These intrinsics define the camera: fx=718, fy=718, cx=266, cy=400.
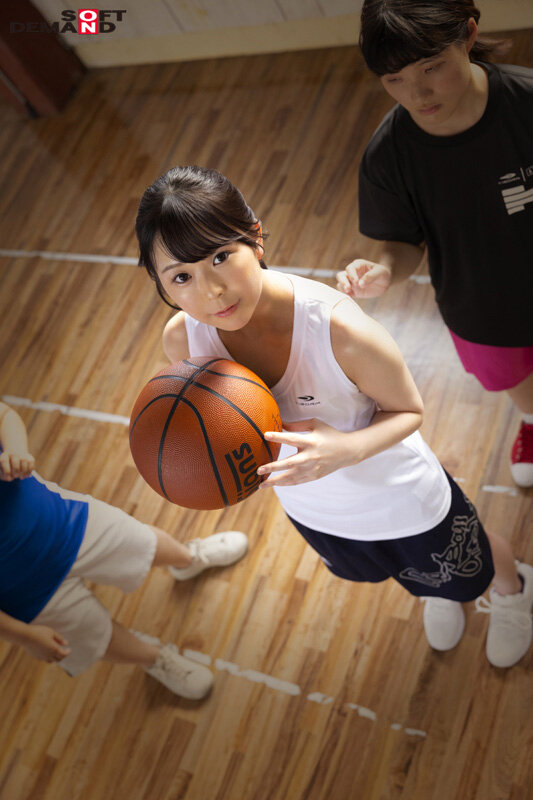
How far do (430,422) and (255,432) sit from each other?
A: 1.36 m

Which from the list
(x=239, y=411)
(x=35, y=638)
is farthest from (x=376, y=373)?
(x=35, y=638)

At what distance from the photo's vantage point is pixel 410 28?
1191mm

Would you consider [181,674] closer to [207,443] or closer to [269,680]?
[269,680]

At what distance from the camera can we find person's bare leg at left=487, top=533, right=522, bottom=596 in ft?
6.18

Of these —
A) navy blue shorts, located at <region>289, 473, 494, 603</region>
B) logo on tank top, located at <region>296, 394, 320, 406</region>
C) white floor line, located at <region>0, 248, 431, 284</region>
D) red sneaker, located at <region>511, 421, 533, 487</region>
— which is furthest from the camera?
white floor line, located at <region>0, 248, 431, 284</region>

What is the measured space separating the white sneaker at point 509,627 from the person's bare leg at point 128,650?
3.32 ft

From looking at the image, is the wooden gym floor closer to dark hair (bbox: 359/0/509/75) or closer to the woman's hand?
the woman's hand

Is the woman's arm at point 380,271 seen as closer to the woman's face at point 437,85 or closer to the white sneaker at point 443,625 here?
the woman's face at point 437,85

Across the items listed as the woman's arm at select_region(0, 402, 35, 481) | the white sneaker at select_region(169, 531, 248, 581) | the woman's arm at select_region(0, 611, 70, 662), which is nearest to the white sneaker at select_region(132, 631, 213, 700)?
the white sneaker at select_region(169, 531, 248, 581)

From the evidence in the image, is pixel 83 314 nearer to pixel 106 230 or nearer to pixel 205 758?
pixel 106 230

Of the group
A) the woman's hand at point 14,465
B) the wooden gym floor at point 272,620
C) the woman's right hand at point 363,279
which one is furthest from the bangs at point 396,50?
the wooden gym floor at point 272,620

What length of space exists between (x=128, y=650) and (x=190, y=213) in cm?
152

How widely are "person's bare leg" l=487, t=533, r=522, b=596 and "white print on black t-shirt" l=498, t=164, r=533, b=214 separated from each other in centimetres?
87

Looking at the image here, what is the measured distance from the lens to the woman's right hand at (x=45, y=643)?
5.60 ft
